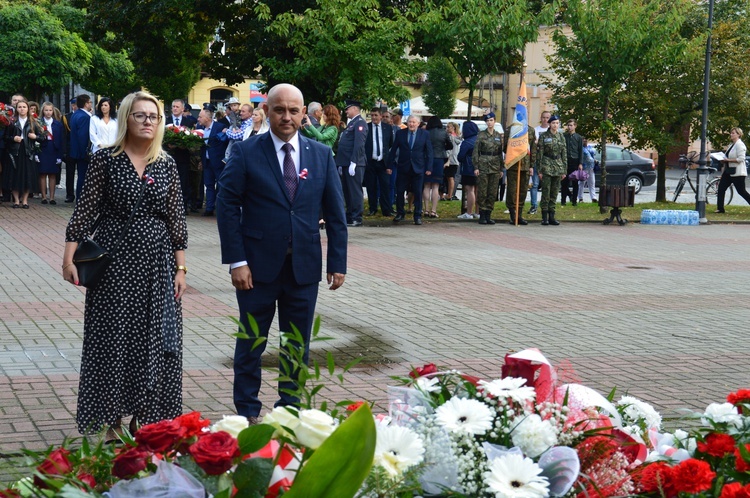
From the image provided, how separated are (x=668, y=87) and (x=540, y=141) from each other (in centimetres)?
699

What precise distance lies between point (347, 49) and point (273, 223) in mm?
14711

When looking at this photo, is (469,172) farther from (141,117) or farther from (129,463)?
(129,463)

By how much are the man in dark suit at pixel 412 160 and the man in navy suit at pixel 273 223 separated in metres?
13.5

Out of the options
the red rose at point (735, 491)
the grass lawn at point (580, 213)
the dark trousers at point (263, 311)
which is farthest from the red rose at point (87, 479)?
the grass lawn at point (580, 213)

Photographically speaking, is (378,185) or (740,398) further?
(378,185)

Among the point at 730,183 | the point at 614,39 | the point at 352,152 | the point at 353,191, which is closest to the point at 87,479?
the point at 352,152

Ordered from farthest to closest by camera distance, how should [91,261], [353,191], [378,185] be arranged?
[378,185], [353,191], [91,261]

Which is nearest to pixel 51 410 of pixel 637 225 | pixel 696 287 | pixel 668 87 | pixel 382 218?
pixel 696 287

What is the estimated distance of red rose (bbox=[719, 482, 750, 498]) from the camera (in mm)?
2104

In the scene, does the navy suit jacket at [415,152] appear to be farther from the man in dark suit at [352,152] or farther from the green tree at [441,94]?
the green tree at [441,94]

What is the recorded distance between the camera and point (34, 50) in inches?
1118

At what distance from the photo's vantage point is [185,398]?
21.7ft

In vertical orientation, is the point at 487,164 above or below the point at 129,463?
above

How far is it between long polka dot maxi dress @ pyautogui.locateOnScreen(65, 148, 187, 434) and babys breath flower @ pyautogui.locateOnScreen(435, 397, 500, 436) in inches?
140
